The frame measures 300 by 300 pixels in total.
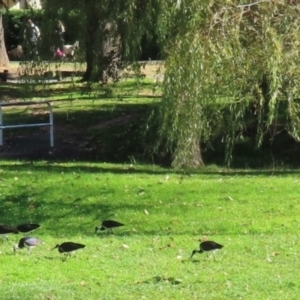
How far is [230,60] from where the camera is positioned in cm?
932

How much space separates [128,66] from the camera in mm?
14000

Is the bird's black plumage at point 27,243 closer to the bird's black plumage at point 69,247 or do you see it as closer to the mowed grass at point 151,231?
the mowed grass at point 151,231

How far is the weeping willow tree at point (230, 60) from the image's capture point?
9258mm

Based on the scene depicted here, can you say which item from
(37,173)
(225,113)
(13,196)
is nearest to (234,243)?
(225,113)

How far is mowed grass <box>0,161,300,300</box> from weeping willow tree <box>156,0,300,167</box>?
4.23 ft

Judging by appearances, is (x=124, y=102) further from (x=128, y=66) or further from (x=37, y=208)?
(x=37, y=208)

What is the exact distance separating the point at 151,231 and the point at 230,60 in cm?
236

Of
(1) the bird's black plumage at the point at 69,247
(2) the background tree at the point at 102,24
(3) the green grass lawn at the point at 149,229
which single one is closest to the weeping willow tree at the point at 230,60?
(3) the green grass lawn at the point at 149,229

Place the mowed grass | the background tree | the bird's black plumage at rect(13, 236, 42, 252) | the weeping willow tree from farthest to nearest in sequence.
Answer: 1. the background tree
2. the weeping willow tree
3. the bird's black plumage at rect(13, 236, 42, 252)
4. the mowed grass

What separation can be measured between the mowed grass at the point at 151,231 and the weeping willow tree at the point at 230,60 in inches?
50.7

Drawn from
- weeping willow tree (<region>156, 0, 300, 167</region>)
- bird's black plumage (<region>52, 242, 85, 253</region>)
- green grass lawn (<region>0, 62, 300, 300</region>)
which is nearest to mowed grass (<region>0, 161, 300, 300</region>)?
green grass lawn (<region>0, 62, 300, 300</region>)

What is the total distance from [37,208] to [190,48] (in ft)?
11.7

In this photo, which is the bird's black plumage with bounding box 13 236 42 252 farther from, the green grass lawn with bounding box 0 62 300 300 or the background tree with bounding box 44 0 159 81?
the background tree with bounding box 44 0 159 81

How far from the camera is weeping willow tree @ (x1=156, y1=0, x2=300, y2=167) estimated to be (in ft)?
30.4
